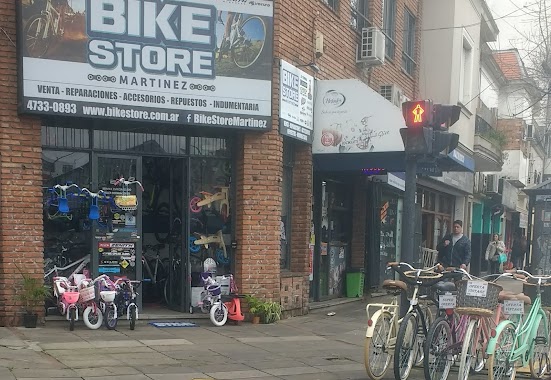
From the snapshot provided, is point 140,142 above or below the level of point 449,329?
above

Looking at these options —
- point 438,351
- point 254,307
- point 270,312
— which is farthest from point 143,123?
point 438,351

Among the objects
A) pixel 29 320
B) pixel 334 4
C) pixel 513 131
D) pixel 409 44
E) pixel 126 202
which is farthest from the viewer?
pixel 513 131

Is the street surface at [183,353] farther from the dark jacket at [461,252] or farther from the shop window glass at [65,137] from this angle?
the dark jacket at [461,252]

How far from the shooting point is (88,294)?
27.6 ft

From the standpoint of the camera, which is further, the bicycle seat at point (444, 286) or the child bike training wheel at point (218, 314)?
the child bike training wheel at point (218, 314)

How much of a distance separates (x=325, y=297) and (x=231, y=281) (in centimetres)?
355

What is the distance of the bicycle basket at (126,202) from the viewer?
367 inches

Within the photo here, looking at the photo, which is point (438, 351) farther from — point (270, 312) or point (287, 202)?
point (287, 202)

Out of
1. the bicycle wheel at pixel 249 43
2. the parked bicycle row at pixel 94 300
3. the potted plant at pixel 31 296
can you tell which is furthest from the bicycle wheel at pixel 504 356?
the potted plant at pixel 31 296

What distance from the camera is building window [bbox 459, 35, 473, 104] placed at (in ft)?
60.2

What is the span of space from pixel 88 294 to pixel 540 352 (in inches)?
231

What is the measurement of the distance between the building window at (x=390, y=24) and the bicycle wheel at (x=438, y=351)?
9.88 m

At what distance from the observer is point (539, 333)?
23.2ft

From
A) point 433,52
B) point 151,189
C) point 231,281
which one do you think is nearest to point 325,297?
point 231,281
